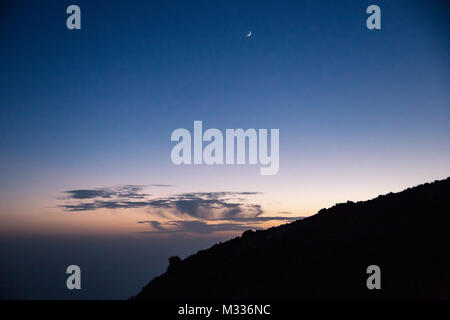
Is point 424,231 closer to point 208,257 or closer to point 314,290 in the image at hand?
point 314,290

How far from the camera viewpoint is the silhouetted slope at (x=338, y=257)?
45.7ft

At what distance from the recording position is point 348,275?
1471 centimetres

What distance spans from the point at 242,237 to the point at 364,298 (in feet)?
40.0

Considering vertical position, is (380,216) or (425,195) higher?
(425,195)

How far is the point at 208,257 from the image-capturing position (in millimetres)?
23094

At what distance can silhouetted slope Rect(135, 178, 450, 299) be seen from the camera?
45.7 ft

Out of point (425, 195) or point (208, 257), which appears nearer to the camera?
point (425, 195)

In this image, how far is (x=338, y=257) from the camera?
16266mm
